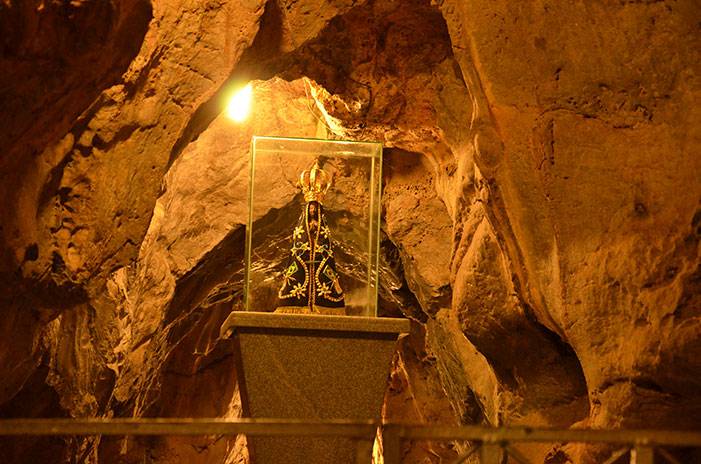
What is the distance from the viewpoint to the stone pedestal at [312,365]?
456 centimetres

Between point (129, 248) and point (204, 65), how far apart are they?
3.98 feet

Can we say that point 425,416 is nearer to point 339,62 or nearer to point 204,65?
point 339,62

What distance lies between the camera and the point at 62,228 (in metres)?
3.60

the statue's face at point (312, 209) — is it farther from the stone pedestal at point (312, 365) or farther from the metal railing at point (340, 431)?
the metal railing at point (340, 431)

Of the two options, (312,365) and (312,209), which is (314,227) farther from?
(312,365)

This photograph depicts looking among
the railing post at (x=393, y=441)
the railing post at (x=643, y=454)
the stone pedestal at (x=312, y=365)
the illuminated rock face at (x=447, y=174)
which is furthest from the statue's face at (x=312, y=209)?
the railing post at (x=643, y=454)

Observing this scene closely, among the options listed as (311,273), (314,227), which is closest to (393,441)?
(311,273)

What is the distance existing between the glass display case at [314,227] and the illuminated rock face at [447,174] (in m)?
0.37

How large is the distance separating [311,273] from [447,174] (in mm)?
1348

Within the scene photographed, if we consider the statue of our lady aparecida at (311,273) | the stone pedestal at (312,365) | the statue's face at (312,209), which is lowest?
the stone pedestal at (312,365)

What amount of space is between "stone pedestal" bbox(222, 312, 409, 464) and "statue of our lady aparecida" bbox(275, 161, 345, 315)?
53 cm

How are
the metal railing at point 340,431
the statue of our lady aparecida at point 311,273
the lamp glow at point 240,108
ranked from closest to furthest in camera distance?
1. the metal railing at point 340,431
2. the statue of our lady aparecida at point 311,273
3. the lamp glow at point 240,108

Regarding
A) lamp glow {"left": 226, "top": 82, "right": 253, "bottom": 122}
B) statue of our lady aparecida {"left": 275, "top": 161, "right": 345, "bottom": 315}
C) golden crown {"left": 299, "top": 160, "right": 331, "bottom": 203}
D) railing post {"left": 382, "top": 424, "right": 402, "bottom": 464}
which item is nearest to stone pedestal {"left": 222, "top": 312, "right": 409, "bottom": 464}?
statue of our lady aparecida {"left": 275, "top": 161, "right": 345, "bottom": 315}

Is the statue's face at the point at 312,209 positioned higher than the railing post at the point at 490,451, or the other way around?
the statue's face at the point at 312,209
